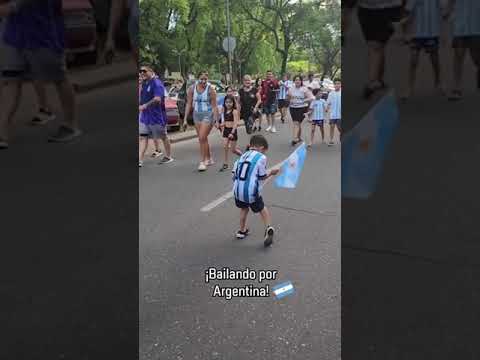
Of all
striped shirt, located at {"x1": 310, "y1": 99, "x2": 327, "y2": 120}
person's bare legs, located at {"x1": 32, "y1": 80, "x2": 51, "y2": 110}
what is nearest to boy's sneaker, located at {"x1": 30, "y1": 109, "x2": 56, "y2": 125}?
person's bare legs, located at {"x1": 32, "y1": 80, "x2": 51, "y2": 110}

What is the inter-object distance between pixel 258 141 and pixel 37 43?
1.15 meters

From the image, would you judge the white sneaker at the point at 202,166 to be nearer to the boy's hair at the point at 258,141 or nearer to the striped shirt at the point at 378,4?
the boy's hair at the point at 258,141

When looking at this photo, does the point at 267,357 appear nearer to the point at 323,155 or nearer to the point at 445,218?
the point at 323,155

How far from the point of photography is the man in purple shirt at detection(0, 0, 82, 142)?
6.75 ft

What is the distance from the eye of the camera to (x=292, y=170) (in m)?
2.53

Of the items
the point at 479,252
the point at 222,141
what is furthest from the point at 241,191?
the point at 479,252

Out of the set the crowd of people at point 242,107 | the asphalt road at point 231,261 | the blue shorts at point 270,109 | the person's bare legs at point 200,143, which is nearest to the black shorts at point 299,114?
the crowd of people at point 242,107

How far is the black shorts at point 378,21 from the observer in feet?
6.76

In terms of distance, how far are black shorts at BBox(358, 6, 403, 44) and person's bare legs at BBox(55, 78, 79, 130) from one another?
133 cm

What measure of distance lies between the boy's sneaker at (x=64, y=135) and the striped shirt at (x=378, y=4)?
4.60 feet

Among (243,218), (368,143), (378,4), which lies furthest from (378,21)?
(243,218)

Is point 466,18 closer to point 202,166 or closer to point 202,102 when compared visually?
point 202,102

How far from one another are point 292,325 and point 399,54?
1.35m

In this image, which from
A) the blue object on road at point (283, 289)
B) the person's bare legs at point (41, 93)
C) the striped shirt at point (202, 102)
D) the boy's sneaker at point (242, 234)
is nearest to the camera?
the person's bare legs at point (41, 93)
